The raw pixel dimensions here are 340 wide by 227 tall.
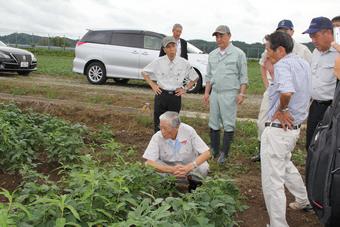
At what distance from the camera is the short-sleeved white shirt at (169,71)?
18.9 feet

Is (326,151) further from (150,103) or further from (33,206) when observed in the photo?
(150,103)

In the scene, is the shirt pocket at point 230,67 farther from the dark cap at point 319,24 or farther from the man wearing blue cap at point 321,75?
the dark cap at point 319,24

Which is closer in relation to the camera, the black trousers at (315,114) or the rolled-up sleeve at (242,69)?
the black trousers at (315,114)

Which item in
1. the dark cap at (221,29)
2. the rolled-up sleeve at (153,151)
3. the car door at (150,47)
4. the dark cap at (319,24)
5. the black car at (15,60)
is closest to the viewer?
the dark cap at (319,24)

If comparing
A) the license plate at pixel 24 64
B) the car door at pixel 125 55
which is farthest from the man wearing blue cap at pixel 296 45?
the license plate at pixel 24 64

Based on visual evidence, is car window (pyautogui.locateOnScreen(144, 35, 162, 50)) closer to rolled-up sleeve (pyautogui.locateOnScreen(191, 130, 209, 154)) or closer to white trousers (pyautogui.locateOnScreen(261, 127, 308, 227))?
rolled-up sleeve (pyautogui.locateOnScreen(191, 130, 209, 154))

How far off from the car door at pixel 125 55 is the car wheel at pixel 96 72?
0.56 ft

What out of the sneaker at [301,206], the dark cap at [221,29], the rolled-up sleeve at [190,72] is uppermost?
the dark cap at [221,29]

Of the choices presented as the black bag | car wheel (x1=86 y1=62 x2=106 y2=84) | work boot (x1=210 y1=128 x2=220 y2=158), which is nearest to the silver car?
car wheel (x1=86 y1=62 x2=106 y2=84)

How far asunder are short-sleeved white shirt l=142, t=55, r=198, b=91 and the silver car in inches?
244

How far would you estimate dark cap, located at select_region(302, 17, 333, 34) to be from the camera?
3959 mm

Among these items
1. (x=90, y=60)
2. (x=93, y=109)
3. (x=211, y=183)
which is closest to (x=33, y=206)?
(x=211, y=183)

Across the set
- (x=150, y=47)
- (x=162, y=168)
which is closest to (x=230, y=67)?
(x=162, y=168)

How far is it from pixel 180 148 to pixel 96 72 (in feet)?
28.3
